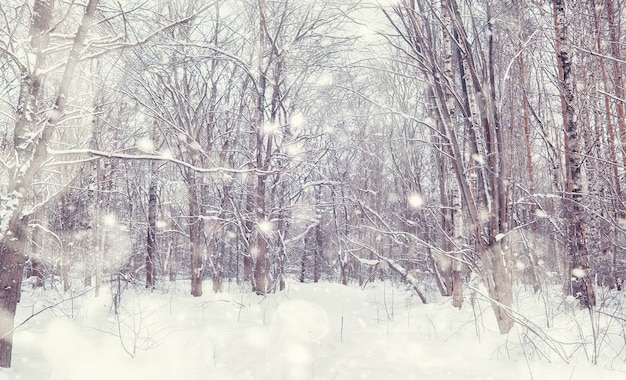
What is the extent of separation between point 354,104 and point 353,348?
9.47m

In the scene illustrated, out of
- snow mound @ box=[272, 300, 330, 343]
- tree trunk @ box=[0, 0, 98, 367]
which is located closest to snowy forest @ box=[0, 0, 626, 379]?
tree trunk @ box=[0, 0, 98, 367]

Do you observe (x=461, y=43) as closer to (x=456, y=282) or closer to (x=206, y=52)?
(x=456, y=282)

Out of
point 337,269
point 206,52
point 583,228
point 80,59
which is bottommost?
point 337,269

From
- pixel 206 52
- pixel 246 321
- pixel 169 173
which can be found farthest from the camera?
pixel 169 173

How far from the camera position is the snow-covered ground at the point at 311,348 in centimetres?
349

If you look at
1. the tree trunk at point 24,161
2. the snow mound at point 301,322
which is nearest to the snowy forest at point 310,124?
the tree trunk at point 24,161

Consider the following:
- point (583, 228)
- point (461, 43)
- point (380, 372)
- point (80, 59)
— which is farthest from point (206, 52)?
point (583, 228)

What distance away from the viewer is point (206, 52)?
7645mm

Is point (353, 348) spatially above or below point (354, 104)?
below

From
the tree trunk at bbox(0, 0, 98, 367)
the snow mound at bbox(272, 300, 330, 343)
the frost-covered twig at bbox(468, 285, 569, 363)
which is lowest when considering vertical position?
the snow mound at bbox(272, 300, 330, 343)

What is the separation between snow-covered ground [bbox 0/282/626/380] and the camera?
349 centimetres

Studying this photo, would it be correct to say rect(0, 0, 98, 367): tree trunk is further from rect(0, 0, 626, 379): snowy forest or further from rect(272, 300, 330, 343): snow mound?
rect(272, 300, 330, 343): snow mound

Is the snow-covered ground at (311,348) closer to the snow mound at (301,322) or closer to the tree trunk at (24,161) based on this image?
the snow mound at (301,322)

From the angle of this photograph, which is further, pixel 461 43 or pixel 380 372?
pixel 461 43
